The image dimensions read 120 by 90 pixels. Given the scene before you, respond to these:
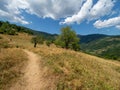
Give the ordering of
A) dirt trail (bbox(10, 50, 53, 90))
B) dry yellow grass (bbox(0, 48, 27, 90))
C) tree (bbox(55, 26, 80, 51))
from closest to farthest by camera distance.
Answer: dirt trail (bbox(10, 50, 53, 90)) < dry yellow grass (bbox(0, 48, 27, 90)) < tree (bbox(55, 26, 80, 51))

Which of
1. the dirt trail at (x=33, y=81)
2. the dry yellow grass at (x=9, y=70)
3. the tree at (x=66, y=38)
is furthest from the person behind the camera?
the tree at (x=66, y=38)

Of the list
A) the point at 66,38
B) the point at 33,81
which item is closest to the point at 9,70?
the point at 33,81

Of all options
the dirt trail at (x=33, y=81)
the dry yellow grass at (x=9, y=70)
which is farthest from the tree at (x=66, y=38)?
the dirt trail at (x=33, y=81)

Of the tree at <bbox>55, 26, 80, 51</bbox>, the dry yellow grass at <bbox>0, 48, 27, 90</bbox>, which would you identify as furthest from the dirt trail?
the tree at <bbox>55, 26, 80, 51</bbox>

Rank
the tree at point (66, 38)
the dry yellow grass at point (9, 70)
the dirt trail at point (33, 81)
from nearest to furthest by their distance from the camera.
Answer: the dirt trail at point (33, 81), the dry yellow grass at point (9, 70), the tree at point (66, 38)

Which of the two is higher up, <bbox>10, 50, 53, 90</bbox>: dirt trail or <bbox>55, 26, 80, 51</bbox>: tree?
<bbox>55, 26, 80, 51</bbox>: tree

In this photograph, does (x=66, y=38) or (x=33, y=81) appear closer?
(x=33, y=81)

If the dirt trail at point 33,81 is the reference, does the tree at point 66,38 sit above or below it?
above

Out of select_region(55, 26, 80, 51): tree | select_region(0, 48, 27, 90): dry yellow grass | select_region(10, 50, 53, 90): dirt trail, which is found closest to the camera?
select_region(10, 50, 53, 90): dirt trail

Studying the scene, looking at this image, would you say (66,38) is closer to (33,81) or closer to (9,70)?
(9,70)

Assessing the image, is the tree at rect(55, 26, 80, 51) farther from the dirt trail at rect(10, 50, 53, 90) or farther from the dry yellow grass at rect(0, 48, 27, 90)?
the dirt trail at rect(10, 50, 53, 90)

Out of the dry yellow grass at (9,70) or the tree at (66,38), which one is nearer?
the dry yellow grass at (9,70)

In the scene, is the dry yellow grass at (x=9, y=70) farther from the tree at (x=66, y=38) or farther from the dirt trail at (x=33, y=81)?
the tree at (x=66, y=38)

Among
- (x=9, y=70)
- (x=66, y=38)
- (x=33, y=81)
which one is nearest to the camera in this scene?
(x=33, y=81)
